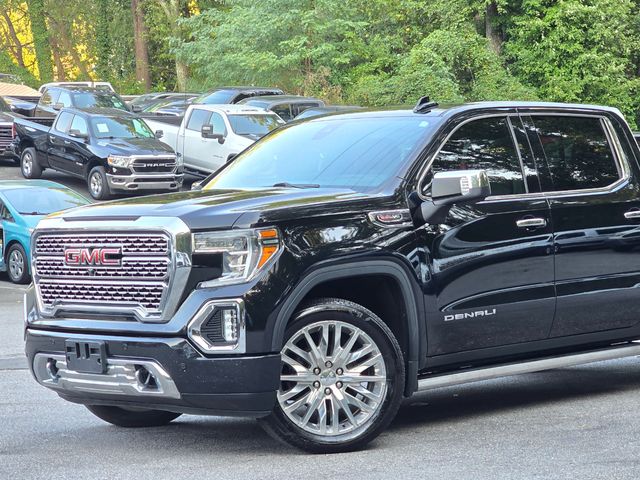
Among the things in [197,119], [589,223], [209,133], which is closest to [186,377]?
[589,223]

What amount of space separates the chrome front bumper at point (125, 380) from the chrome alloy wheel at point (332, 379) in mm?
600

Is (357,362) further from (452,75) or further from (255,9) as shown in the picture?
(255,9)

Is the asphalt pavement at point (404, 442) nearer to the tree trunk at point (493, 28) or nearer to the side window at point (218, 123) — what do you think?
the side window at point (218, 123)

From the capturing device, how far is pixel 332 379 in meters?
6.44

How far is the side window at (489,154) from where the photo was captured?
729 centimetres

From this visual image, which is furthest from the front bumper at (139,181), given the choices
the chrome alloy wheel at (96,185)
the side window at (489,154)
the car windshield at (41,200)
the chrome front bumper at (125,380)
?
the chrome front bumper at (125,380)

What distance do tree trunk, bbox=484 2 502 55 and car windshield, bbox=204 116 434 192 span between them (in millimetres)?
32720

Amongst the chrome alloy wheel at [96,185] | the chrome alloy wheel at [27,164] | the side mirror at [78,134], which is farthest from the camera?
the chrome alloy wheel at [27,164]

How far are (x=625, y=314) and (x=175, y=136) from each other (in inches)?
843

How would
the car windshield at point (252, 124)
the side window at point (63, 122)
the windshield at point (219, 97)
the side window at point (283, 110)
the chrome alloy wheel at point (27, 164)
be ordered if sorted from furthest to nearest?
the windshield at point (219, 97) → the side window at point (283, 110) → the chrome alloy wheel at point (27, 164) → the side window at point (63, 122) → the car windshield at point (252, 124)

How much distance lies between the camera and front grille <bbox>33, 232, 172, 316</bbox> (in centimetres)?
624

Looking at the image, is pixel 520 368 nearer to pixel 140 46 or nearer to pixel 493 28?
pixel 493 28

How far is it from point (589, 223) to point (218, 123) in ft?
64.6

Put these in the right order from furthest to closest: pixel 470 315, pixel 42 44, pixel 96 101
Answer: pixel 42 44 → pixel 96 101 → pixel 470 315
